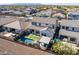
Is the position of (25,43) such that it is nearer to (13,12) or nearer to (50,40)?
(50,40)

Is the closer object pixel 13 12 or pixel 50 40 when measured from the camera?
Answer: pixel 50 40

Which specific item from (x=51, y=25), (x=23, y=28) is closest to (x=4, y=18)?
(x=23, y=28)

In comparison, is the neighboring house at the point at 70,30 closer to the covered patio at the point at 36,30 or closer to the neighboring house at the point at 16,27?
the covered patio at the point at 36,30

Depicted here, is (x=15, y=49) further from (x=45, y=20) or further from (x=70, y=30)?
(x=70, y=30)

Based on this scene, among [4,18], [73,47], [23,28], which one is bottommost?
[73,47]

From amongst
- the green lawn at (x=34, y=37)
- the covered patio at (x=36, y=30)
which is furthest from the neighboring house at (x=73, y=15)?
the green lawn at (x=34, y=37)

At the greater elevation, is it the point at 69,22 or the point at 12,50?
the point at 69,22
